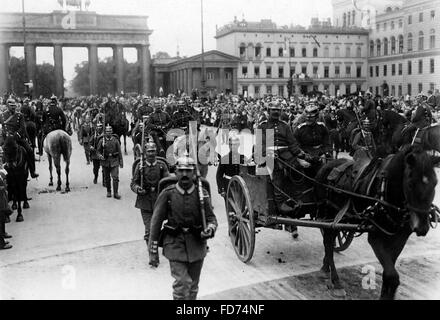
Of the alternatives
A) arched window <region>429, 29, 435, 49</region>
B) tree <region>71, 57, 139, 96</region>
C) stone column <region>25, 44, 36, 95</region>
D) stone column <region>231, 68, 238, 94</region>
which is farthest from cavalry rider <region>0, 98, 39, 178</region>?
tree <region>71, 57, 139, 96</region>

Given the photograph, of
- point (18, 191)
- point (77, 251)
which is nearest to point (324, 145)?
point (77, 251)

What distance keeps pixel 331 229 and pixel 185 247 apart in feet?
7.76

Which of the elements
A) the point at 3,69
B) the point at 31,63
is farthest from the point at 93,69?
the point at 3,69

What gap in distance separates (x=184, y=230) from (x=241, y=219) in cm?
279

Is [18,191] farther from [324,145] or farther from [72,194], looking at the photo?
[324,145]

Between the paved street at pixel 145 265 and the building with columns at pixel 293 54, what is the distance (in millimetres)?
76031

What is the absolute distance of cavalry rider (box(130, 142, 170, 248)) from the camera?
9.27m

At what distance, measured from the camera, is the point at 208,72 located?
275 feet

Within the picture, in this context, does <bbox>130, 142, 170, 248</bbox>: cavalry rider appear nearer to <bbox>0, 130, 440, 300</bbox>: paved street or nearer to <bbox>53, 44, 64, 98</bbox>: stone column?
<bbox>0, 130, 440, 300</bbox>: paved street

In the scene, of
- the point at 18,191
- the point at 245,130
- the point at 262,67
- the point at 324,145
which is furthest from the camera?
the point at 262,67

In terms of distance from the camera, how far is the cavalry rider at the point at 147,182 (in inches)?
365

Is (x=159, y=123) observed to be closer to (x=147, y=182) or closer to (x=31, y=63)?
(x=147, y=182)

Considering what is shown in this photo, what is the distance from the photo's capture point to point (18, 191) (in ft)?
40.7
